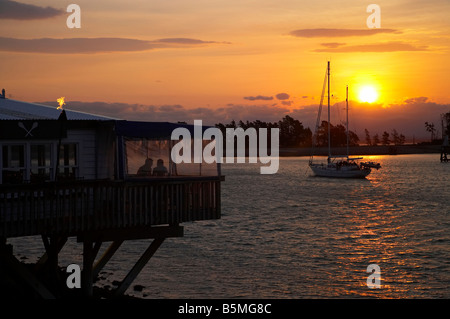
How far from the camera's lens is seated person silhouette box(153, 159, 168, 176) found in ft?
77.3

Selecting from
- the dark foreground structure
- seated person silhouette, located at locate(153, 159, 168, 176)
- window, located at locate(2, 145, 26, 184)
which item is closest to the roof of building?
the dark foreground structure

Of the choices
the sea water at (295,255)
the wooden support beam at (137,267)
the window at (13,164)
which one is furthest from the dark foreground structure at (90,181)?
the sea water at (295,255)

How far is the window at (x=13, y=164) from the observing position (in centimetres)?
2147

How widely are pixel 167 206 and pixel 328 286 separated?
15254mm

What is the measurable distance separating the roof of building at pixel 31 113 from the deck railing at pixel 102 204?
2592 mm

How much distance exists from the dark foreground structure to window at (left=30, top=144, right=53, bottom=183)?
0.03 m

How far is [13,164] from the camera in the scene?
71.1 feet

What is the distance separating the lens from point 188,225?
59.7 meters

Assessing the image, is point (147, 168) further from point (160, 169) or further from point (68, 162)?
point (68, 162)

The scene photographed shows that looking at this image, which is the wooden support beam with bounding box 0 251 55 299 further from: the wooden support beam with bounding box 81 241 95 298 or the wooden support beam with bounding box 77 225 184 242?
the wooden support beam with bounding box 77 225 184 242

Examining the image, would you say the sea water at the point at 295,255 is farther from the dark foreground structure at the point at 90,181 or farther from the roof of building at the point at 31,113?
Result: the roof of building at the point at 31,113

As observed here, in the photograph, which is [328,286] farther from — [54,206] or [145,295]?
[54,206]
